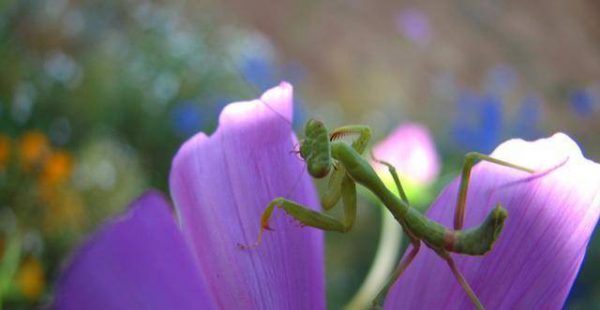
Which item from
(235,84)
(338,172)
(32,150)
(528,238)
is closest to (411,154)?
(338,172)

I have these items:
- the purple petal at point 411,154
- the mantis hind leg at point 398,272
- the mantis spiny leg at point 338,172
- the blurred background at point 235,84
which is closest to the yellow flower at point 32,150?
the blurred background at point 235,84

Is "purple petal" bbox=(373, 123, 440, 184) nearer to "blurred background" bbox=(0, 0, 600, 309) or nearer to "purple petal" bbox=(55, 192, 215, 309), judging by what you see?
"blurred background" bbox=(0, 0, 600, 309)

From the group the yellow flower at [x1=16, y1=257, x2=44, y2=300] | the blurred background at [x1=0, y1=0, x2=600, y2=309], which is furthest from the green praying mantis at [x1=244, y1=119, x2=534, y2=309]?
the yellow flower at [x1=16, y1=257, x2=44, y2=300]

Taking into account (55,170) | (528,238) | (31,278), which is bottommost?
(528,238)

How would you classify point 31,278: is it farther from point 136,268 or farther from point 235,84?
point 136,268

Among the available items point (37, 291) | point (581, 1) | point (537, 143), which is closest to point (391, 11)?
point (581, 1)

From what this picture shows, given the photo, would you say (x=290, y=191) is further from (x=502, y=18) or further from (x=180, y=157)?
(x=502, y=18)
